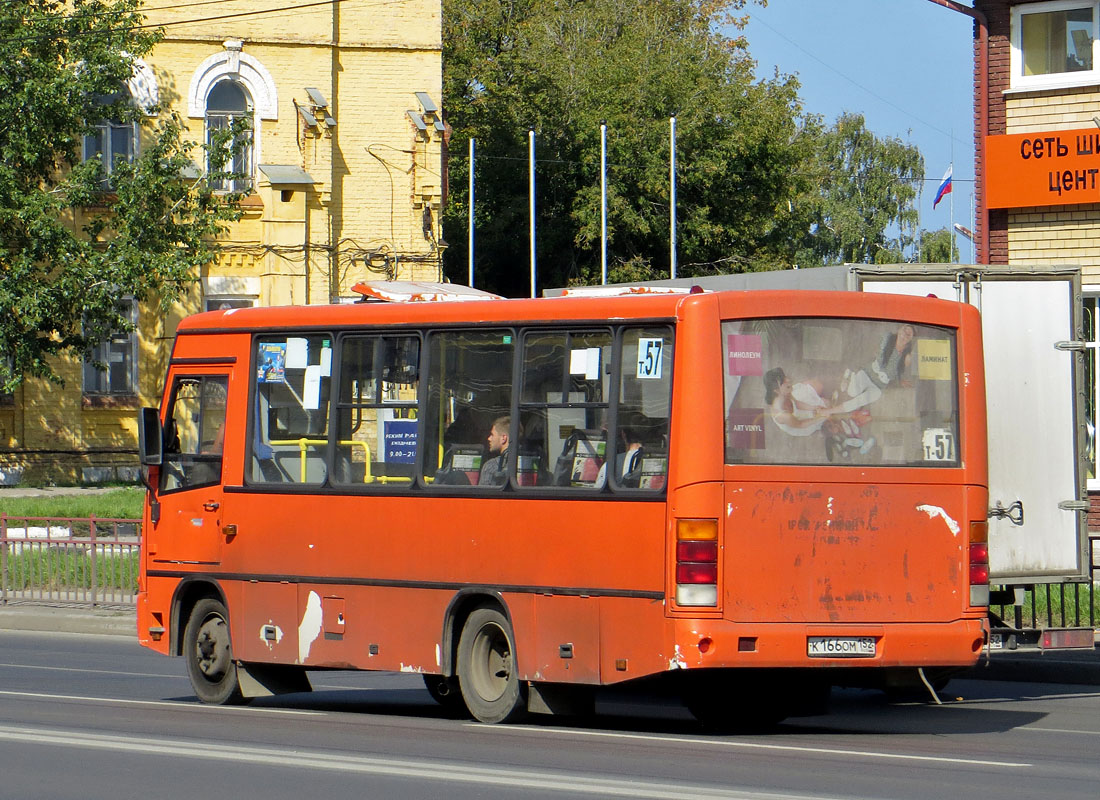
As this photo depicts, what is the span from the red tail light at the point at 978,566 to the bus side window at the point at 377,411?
3602 millimetres

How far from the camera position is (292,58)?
3634 cm

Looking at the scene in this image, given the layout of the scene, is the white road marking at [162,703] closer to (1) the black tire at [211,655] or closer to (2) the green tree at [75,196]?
(1) the black tire at [211,655]

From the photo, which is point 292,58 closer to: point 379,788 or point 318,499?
point 318,499

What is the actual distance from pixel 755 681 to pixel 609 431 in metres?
1.97

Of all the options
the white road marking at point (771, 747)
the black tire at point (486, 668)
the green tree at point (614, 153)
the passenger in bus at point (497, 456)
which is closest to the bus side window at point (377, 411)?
the passenger in bus at point (497, 456)

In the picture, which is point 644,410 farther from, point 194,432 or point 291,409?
point 194,432

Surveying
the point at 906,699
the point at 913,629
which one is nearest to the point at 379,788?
the point at 913,629

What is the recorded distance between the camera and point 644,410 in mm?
10641

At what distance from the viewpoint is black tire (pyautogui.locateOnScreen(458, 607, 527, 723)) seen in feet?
37.2

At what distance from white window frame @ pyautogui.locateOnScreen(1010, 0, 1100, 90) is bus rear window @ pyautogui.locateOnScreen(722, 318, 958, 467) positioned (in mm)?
13217

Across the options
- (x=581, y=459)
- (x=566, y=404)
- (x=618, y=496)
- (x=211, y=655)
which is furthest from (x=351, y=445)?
(x=618, y=496)

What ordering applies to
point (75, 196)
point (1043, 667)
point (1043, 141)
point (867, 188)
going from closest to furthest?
point (1043, 667) < point (1043, 141) < point (75, 196) < point (867, 188)

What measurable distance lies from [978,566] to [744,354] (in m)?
1.99

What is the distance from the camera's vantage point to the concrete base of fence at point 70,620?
21094mm
